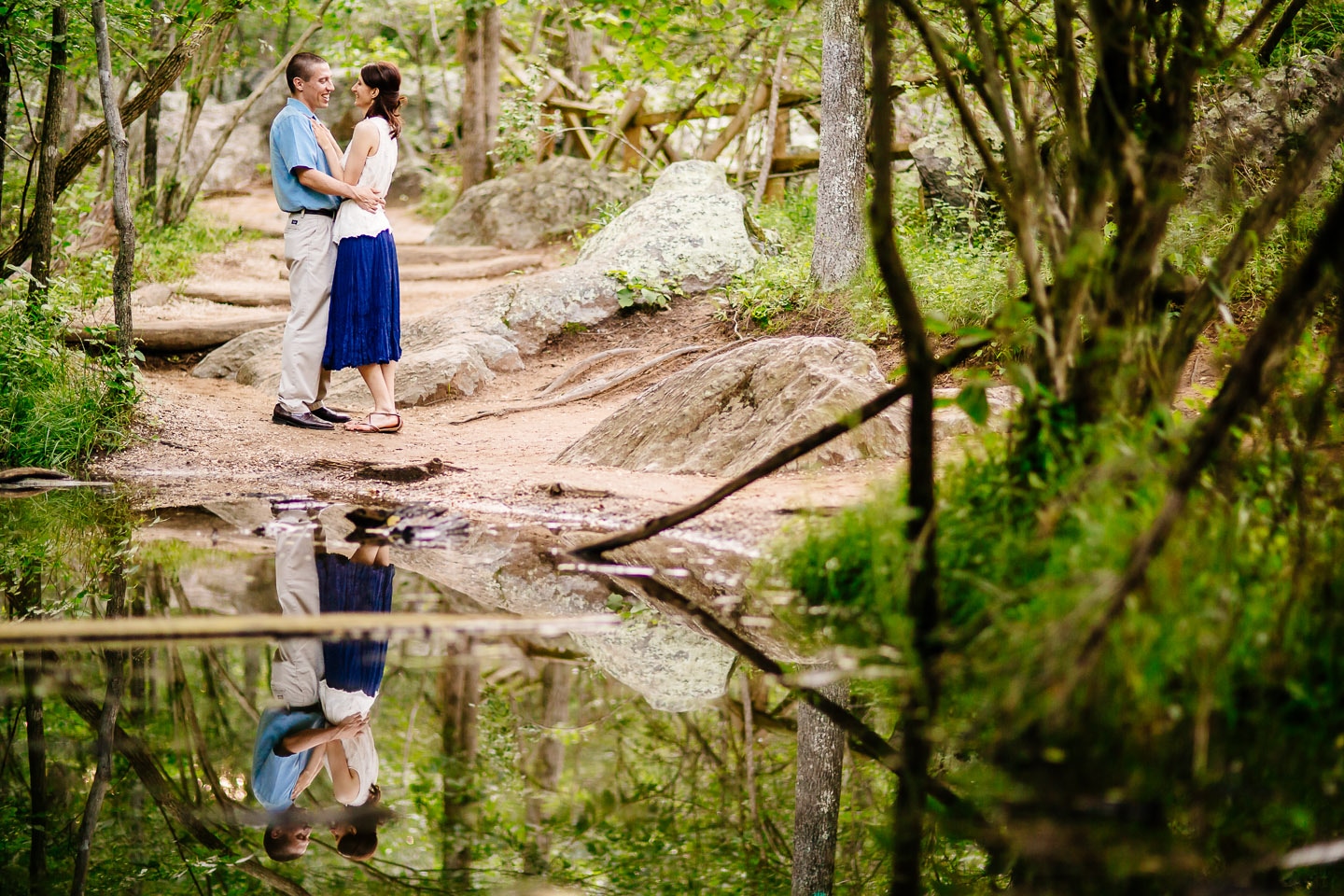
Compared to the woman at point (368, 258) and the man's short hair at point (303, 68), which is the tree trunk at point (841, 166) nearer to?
the woman at point (368, 258)

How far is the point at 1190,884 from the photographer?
2.25m

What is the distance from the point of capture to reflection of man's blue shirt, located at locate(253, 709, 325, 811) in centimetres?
274

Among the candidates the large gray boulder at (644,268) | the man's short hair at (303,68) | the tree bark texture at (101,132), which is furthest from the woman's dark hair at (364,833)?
the large gray boulder at (644,268)

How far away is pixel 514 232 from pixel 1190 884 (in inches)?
543

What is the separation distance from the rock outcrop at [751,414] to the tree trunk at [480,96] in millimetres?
10367

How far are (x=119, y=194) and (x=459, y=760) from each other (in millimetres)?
5432

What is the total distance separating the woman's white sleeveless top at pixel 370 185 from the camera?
7008mm

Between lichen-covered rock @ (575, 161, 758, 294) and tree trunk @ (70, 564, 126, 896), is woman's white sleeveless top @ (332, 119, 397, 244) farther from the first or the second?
lichen-covered rock @ (575, 161, 758, 294)

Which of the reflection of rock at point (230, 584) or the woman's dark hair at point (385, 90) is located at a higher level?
the woman's dark hair at point (385, 90)

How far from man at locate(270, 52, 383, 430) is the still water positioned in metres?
2.78

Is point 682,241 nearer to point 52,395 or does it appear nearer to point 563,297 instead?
point 563,297

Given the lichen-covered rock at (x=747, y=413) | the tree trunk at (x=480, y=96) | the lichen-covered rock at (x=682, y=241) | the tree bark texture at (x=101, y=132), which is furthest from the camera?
the tree trunk at (x=480, y=96)

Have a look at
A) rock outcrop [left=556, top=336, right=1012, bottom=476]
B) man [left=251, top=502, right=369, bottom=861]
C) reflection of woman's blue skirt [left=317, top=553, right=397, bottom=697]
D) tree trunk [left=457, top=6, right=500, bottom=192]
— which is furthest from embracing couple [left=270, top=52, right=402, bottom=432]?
tree trunk [left=457, top=6, right=500, bottom=192]

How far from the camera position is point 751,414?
633 cm
